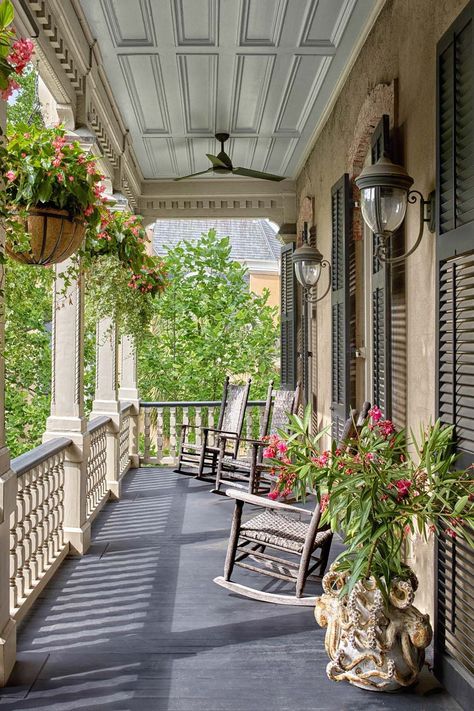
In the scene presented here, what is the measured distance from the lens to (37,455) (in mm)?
3629

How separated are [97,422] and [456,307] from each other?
3.61 metres

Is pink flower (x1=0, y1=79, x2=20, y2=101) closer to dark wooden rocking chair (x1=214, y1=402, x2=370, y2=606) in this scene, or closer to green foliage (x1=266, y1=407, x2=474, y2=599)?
green foliage (x1=266, y1=407, x2=474, y2=599)

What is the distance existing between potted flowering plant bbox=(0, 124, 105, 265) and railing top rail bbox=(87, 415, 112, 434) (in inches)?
87.4

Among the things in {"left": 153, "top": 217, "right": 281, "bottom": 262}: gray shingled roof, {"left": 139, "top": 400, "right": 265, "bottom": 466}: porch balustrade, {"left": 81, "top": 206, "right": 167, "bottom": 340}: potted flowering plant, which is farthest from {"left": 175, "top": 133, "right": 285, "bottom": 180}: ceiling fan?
{"left": 153, "top": 217, "right": 281, "bottom": 262}: gray shingled roof

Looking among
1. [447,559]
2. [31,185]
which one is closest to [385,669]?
[447,559]

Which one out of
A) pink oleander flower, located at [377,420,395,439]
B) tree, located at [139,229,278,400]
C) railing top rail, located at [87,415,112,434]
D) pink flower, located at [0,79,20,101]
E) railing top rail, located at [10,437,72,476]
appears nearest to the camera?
pink flower, located at [0,79,20,101]

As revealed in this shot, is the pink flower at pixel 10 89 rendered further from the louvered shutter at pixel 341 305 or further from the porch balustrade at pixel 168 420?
the porch balustrade at pixel 168 420

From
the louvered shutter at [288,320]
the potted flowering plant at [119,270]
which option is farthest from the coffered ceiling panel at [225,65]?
the louvered shutter at [288,320]

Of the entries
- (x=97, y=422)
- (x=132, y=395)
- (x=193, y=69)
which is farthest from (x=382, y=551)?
(x=132, y=395)

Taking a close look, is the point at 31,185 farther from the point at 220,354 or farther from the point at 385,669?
the point at 220,354

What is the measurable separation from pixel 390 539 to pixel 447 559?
252 mm

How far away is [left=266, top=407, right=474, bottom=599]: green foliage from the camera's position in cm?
248

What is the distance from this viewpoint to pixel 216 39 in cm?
445

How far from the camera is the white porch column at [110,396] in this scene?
20.2 ft
